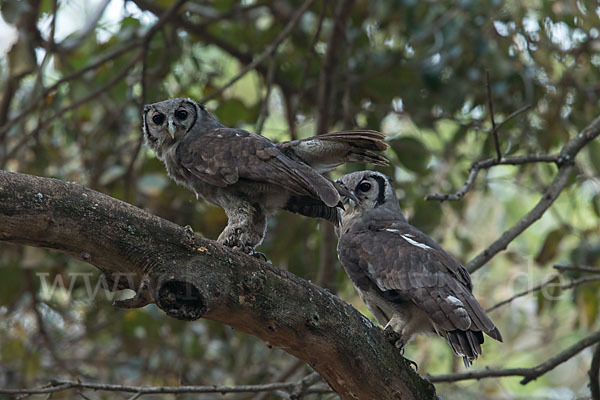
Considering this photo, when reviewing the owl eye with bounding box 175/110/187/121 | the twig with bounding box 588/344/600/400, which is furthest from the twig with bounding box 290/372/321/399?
the owl eye with bounding box 175/110/187/121

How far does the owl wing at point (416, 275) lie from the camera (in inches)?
129

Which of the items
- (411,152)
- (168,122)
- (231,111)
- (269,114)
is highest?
(269,114)

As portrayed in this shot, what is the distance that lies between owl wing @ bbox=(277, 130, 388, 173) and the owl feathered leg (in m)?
0.37

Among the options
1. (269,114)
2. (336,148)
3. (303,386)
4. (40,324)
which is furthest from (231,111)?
(303,386)

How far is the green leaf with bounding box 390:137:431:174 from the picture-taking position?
16.7ft

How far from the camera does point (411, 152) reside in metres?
5.15

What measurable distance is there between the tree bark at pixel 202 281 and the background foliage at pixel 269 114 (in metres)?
2.21

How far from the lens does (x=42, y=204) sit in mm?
2176

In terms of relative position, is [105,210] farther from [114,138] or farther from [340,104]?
[114,138]

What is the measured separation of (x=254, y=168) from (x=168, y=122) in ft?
2.48

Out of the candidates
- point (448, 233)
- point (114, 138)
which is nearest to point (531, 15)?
point (448, 233)

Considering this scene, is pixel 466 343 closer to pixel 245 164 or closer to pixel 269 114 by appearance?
pixel 245 164

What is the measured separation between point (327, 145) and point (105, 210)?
5.06ft

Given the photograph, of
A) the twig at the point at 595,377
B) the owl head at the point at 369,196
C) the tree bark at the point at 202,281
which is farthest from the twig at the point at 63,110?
the twig at the point at 595,377
